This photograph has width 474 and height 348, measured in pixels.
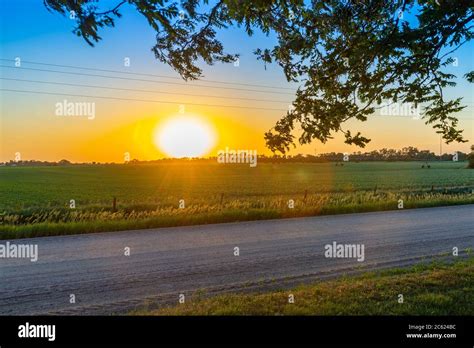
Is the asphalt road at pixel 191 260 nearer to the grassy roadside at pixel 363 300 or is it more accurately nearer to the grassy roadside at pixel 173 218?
the grassy roadside at pixel 173 218

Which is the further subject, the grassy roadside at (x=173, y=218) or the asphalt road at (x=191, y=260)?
the grassy roadside at (x=173, y=218)

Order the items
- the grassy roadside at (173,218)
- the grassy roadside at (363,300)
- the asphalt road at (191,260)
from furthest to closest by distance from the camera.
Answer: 1. the grassy roadside at (173,218)
2. the asphalt road at (191,260)
3. the grassy roadside at (363,300)

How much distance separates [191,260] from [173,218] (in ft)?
21.4

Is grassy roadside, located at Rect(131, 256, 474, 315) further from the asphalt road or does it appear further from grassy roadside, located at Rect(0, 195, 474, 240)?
grassy roadside, located at Rect(0, 195, 474, 240)

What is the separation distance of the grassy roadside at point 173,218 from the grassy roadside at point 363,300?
8866mm

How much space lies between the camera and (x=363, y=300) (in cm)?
586

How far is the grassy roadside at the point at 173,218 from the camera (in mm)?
13594

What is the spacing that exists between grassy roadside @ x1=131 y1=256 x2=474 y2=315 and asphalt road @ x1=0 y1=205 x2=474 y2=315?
1153mm

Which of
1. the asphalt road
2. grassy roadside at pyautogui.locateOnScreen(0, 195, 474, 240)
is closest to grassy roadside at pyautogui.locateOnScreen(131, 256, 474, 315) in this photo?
the asphalt road

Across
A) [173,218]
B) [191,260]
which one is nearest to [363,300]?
[191,260]

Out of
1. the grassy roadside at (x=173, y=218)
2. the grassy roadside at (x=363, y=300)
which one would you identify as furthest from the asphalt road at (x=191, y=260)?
the grassy roadside at (x=363, y=300)

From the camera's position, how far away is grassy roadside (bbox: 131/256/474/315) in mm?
5410

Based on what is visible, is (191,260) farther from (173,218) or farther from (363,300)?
(173,218)
